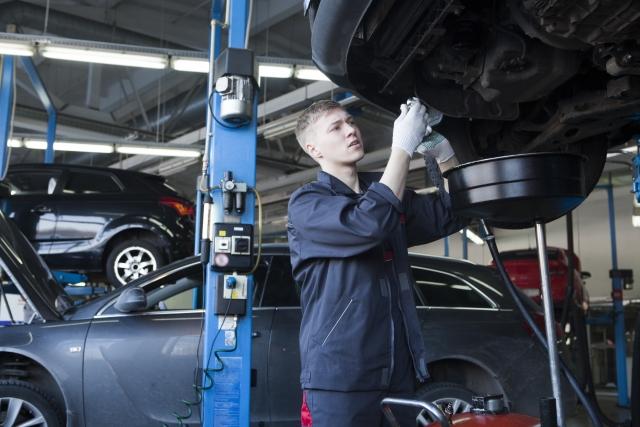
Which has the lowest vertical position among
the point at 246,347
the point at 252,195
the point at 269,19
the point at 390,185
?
the point at 246,347

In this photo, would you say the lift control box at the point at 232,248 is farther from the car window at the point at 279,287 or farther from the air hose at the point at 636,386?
the air hose at the point at 636,386

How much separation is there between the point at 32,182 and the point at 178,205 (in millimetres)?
1568

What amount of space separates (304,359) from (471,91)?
1.17 meters

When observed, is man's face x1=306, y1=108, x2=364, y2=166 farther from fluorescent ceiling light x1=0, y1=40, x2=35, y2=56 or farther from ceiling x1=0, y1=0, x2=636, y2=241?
fluorescent ceiling light x1=0, y1=40, x2=35, y2=56

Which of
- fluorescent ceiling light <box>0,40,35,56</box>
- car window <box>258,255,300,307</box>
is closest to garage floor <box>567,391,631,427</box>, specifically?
car window <box>258,255,300,307</box>

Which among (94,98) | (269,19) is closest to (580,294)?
(269,19)

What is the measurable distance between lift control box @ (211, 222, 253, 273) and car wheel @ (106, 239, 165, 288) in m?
3.16

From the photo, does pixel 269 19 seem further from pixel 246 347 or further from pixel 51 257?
pixel 246 347

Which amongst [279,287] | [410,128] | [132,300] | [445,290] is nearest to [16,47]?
[132,300]

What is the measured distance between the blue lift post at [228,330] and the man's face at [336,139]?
1387mm

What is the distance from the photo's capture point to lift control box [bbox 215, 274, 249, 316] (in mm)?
3256

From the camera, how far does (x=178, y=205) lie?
21.1 feet

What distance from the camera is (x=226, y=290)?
3.27 metres

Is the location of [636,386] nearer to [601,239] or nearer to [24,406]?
[24,406]
